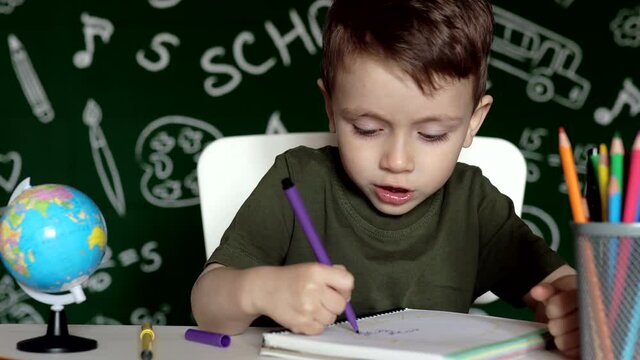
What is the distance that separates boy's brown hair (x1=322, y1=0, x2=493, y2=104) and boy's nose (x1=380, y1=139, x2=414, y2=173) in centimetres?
7

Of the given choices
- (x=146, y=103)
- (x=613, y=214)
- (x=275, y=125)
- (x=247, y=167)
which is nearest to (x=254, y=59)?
(x=275, y=125)

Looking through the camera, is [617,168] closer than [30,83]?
Yes

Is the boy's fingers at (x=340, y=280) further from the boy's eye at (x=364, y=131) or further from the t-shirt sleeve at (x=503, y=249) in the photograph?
the t-shirt sleeve at (x=503, y=249)

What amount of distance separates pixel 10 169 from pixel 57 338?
1388 mm

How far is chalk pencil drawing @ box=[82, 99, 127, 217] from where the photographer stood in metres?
2.11

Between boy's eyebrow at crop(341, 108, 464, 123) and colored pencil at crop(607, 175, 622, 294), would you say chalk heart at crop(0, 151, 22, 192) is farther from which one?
colored pencil at crop(607, 175, 622, 294)

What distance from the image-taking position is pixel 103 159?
211cm

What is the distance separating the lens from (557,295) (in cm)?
81

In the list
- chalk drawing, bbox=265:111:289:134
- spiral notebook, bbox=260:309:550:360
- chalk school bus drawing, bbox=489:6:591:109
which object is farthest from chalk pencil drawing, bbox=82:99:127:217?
spiral notebook, bbox=260:309:550:360

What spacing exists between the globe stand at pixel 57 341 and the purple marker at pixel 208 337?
0.30ft

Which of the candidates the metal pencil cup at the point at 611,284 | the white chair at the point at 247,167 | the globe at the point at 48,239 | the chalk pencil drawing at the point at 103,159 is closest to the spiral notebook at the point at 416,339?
the metal pencil cup at the point at 611,284

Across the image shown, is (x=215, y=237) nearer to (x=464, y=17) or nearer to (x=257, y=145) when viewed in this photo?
(x=257, y=145)

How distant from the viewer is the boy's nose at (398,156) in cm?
95

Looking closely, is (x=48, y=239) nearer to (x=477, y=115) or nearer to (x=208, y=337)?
(x=208, y=337)
